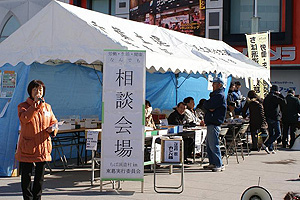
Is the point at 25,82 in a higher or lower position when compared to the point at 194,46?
lower

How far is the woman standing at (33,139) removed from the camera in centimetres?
644

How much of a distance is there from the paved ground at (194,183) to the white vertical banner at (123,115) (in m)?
0.46

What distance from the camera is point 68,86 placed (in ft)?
38.2

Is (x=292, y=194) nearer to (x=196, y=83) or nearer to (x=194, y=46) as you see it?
(x=194, y=46)

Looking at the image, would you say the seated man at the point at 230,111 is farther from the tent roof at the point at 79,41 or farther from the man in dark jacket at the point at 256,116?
the tent roof at the point at 79,41

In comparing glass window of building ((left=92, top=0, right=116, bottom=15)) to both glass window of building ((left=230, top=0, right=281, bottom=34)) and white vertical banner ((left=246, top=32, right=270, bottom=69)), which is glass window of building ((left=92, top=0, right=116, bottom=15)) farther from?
white vertical banner ((left=246, top=32, right=270, bottom=69))

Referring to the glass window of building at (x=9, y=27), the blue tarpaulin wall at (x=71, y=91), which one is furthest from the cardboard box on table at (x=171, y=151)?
the glass window of building at (x=9, y=27)

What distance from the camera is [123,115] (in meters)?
7.87

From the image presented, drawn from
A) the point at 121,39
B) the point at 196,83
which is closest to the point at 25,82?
the point at 121,39

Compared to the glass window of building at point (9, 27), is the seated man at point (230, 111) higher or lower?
lower

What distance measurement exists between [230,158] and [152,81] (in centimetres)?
349

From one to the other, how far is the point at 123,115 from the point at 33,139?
5.86 ft

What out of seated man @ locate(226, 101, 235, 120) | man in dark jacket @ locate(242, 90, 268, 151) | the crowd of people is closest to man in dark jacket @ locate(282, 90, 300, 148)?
the crowd of people

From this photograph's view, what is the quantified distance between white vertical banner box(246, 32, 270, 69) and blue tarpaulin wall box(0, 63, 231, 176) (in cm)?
195
